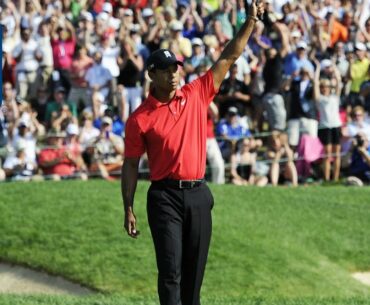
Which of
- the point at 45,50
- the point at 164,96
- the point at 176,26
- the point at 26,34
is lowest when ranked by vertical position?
the point at 164,96

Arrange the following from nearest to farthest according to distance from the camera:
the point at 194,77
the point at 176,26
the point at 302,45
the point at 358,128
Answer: the point at 358,128 < the point at 194,77 < the point at 302,45 < the point at 176,26

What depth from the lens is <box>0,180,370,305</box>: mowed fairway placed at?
50.3 feet

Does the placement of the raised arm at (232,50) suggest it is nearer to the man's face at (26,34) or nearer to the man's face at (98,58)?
the man's face at (98,58)

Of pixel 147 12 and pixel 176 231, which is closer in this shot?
pixel 176 231

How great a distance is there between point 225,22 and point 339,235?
5.99 meters

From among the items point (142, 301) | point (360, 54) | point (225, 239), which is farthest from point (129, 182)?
point (360, 54)

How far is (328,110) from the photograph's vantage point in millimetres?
19891

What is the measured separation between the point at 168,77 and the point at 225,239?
7880mm

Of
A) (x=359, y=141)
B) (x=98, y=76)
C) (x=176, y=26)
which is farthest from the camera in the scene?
(x=176, y=26)

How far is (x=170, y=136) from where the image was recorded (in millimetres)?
8719

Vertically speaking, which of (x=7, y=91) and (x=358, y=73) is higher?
(x=358, y=73)

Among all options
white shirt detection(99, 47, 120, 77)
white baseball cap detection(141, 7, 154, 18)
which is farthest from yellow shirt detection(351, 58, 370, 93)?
white shirt detection(99, 47, 120, 77)

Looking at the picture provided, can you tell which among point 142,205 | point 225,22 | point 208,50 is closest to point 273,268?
point 142,205

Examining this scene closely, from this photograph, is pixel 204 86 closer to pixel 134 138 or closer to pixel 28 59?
pixel 134 138
